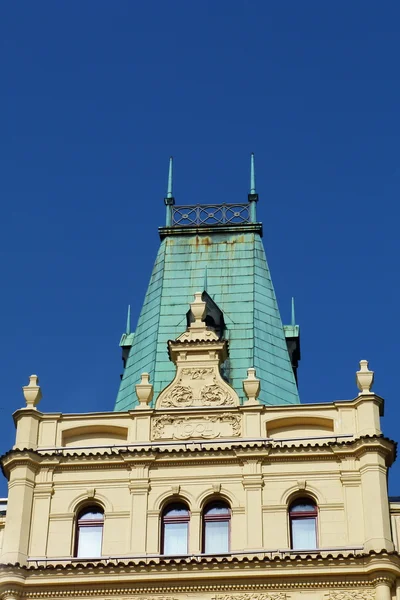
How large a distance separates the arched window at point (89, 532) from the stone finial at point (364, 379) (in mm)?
8225

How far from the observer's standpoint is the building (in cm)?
4044

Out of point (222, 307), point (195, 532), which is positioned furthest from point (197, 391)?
point (222, 307)

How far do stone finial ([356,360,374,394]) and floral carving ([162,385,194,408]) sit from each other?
16.0ft

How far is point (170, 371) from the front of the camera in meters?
49.5

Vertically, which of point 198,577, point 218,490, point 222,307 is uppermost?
point 222,307

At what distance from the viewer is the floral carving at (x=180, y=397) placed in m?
44.7

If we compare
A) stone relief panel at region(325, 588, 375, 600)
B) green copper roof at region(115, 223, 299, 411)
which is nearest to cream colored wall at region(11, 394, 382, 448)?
green copper roof at region(115, 223, 299, 411)

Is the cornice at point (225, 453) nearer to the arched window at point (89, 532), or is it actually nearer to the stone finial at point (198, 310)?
the arched window at point (89, 532)

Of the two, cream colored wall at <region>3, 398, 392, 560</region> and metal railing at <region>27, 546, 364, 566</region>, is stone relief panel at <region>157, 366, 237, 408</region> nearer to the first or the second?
cream colored wall at <region>3, 398, 392, 560</region>

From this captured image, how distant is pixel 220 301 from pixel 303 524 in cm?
1230

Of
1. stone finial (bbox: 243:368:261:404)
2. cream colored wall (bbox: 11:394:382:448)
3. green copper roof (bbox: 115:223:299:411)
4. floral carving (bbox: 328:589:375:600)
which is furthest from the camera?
green copper roof (bbox: 115:223:299:411)

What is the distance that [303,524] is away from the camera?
138ft

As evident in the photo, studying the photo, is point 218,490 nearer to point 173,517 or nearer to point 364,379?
point 173,517

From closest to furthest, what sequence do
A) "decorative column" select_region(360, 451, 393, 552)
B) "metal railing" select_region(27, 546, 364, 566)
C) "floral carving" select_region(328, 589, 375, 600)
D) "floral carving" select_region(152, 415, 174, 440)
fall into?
"floral carving" select_region(328, 589, 375, 600)
"decorative column" select_region(360, 451, 393, 552)
"metal railing" select_region(27, 546, 364, 566)
"floral carving" select_region(152, 415, 174, 440)
